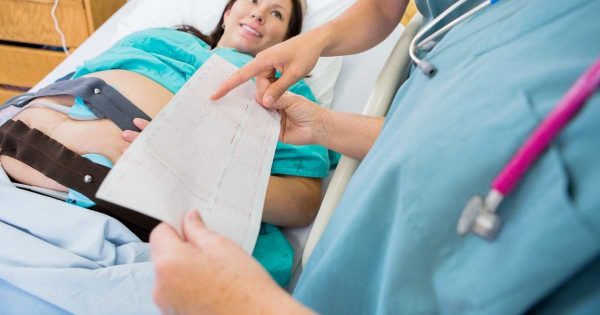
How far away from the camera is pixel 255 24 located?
1541mm

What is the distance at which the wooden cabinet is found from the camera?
1.94 meters

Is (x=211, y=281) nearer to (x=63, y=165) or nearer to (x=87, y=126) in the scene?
(x=63, y=165)

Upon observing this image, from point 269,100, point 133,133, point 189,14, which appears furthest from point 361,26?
point 189,14

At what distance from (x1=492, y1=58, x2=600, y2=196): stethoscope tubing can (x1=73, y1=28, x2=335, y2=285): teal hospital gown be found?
26.8 inches

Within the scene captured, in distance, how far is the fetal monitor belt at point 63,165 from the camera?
→ 935 millimetres

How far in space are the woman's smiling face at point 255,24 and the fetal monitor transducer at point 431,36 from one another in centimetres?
83

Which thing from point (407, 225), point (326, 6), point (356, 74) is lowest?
point (356, 74)

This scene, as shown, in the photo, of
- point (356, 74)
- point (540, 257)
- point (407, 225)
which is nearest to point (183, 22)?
point (356, 74)

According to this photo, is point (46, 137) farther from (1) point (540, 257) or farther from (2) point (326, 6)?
(2) point (326, 6)

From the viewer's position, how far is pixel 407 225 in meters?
0.50

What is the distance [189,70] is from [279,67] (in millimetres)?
516

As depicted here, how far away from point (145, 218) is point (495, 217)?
0.75 metres

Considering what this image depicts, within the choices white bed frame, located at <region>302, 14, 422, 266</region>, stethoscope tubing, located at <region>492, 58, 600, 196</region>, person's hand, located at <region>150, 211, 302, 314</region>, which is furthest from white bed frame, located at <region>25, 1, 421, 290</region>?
stethoscope tubing, located at <region>492, 58, 600, 196</region>

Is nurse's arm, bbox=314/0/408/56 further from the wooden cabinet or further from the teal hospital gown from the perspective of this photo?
the wooden cabinet
